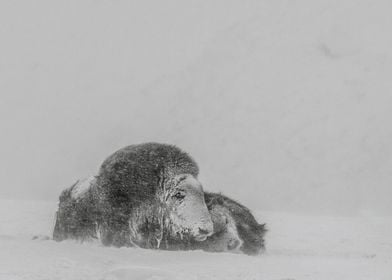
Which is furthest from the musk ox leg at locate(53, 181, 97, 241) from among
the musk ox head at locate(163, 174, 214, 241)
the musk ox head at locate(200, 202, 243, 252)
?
the musk ox head at locate(200, 202, 243, 252)

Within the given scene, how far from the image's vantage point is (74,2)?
98.8 ft

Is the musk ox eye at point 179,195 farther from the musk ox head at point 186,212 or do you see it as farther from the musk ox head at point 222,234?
the musk ox head at point 222,234

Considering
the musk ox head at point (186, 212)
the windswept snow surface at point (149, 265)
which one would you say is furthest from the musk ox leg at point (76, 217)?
the windswept snow surface at point (149, 265)

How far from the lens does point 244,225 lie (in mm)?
8609

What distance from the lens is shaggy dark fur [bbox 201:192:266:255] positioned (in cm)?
828

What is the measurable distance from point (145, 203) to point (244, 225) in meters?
1.89

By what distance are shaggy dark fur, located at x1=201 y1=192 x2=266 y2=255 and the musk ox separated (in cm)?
79

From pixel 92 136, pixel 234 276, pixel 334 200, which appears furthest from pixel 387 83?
pixel 234 276

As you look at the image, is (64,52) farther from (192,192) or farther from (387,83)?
(192,192)

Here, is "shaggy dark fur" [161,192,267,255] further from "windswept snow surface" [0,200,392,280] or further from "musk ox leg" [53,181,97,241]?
"windswept snow surface" [0,200,392,280]

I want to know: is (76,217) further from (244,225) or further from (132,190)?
(244,225)

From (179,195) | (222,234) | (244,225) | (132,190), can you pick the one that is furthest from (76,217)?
(244,225)

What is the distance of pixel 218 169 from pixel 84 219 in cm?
1570

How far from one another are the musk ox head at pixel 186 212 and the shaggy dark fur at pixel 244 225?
2.46 ft
